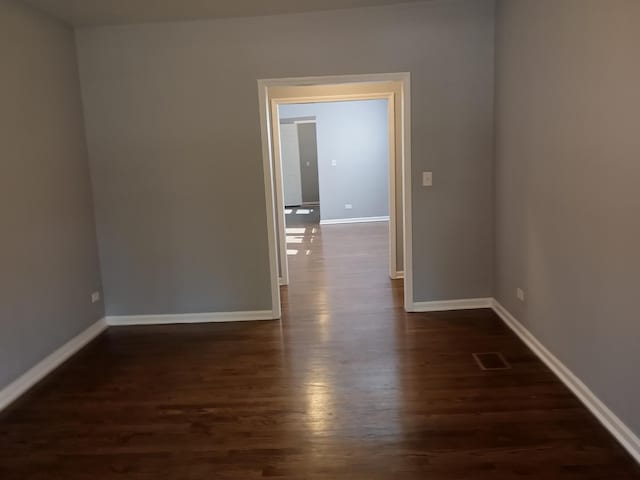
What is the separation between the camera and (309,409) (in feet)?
9.07

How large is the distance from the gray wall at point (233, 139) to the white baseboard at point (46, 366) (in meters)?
0.33

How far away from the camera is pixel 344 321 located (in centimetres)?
418

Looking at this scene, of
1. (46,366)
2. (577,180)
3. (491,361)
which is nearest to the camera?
(577,180)

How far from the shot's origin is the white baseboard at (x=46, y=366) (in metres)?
2.99

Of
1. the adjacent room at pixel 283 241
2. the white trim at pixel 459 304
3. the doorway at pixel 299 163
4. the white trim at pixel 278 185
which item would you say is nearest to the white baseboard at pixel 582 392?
the adjacent room at pixel 283 241

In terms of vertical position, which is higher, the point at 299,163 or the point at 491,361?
the point at 299,163

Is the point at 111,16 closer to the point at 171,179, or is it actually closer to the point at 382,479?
the point at 171,179

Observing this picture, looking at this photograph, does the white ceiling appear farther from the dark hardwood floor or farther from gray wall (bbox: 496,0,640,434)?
the dark hardwood floor

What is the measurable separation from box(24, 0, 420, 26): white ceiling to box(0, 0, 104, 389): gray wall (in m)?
0.21

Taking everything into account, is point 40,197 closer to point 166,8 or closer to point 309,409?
point 166,8

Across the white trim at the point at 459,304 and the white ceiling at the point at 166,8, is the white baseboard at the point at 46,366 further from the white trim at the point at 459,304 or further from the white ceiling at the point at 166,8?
the white trim at the point at 459,304

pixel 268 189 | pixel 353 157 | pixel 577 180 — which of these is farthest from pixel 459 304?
pixel 353 157

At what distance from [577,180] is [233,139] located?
8.62 ft

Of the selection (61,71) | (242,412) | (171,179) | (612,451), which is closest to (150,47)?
(61,71)
